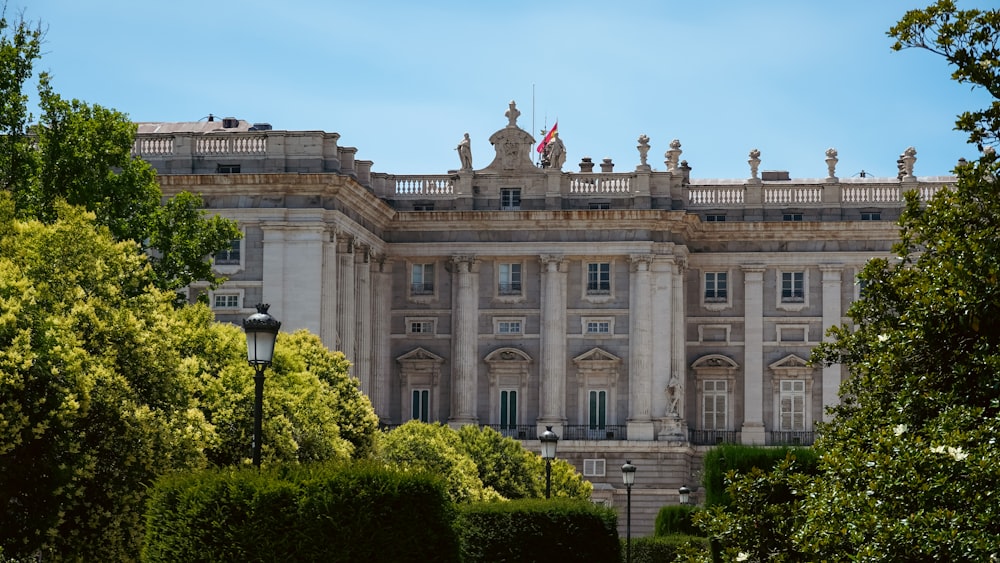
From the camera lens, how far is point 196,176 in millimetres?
71188

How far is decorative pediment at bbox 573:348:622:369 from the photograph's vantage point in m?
81.2

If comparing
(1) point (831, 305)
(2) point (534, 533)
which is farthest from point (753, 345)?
(2) point (534, 533)

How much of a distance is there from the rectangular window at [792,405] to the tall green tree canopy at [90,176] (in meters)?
36.8

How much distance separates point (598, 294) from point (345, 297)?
13484 millimetres

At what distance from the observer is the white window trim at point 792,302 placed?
84375mm

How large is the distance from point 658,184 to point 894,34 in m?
63.6

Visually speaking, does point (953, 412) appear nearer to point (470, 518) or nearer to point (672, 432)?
point (470, 518)

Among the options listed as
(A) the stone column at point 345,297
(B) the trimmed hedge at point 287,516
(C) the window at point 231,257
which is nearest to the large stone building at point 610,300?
(A) the stone column at point 345,297

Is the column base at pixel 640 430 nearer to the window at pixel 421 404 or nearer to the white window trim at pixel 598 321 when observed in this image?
the white window trim at pixel 598 321

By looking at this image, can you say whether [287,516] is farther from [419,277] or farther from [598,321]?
[419,277]

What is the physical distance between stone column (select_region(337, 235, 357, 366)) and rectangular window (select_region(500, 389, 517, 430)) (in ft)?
32.0

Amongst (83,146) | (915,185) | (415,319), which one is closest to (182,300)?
(83,146)

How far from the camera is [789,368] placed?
84125 mm

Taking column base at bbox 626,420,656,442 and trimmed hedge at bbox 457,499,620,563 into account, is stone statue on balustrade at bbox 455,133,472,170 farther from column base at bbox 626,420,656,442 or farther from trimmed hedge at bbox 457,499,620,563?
trimmed hedge at bbox 457,499,620,563
